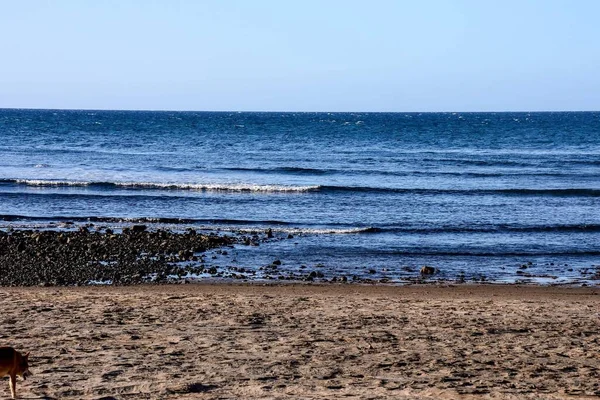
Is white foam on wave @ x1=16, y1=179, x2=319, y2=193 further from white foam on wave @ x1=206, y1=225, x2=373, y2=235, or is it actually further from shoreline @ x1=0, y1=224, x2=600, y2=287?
shoreline @ x1=0, y1=224, x2=600, y2=287

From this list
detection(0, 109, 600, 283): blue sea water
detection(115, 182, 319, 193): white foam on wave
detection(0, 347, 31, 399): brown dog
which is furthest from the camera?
detection(115, 182, 319, 193): white foam on wave

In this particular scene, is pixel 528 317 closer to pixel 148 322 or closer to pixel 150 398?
pixel 148 322

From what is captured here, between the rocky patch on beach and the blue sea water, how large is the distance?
1.34 meters

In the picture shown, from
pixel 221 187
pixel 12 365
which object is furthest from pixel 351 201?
pixel 12 365

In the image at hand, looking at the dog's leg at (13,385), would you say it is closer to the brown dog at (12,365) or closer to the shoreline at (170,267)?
A: the brown dog at (12,365)

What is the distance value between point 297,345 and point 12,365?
371 centimetres

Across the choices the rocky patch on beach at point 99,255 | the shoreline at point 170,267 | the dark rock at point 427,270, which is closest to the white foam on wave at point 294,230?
the rocky patch on beach at point 99,255

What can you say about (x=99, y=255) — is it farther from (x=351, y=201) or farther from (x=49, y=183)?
(x=49, y=183)

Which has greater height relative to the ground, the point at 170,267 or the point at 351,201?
the point at 170,267

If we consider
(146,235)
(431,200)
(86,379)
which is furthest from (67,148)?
(86,379)

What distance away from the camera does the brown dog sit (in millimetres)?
7906

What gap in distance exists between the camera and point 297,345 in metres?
10.5

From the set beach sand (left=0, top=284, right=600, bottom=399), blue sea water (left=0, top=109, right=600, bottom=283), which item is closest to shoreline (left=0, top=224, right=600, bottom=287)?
blue sea water (left=0, top=109, right=600, bottom=283)

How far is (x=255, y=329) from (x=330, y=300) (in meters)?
3.00
